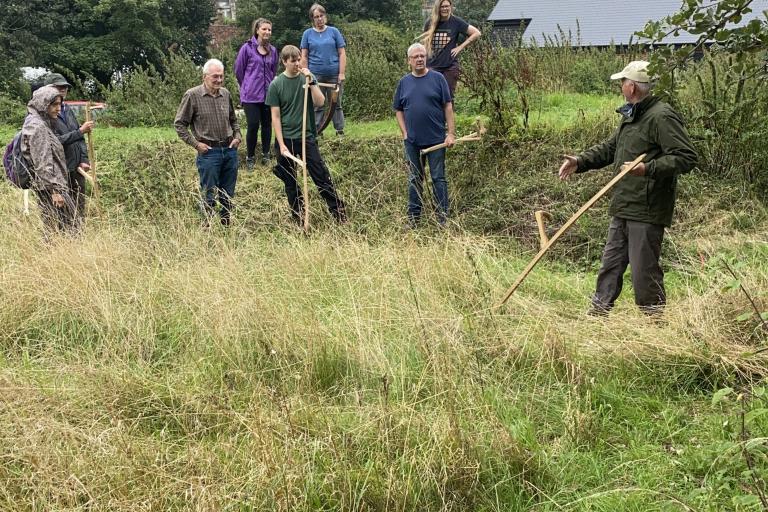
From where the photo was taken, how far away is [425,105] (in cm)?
666

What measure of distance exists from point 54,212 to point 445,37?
4.48m

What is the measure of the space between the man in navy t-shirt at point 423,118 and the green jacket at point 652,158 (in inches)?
91.0

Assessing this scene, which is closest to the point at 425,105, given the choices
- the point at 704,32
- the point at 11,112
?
the point at 704,32

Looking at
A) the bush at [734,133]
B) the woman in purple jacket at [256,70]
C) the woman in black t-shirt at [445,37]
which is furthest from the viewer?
the woman in purple jacket at [256,70]

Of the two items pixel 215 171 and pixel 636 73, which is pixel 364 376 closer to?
pixel 636 73

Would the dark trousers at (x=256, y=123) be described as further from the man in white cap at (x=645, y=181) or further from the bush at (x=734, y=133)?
the man in white cap at (x=645, y=181)

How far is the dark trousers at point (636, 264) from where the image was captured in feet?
14.4

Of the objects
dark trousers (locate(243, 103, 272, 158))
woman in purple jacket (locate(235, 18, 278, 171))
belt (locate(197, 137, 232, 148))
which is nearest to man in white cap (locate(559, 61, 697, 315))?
belt (locate(197, 137, 232, 148))

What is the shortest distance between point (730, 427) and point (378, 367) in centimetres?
165

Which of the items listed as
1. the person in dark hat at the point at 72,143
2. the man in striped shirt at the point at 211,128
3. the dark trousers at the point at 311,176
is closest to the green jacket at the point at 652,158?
the dark trousers at the point at 311,176

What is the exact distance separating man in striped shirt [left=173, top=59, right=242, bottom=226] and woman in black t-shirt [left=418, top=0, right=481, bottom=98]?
250 cm

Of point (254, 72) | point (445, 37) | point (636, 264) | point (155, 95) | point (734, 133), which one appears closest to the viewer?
point (636, 264)

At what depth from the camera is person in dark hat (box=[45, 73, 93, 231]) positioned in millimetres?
6203

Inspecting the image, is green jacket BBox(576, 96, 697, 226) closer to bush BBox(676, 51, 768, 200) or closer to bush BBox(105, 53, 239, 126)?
bush BBox(676, 51, 768, 200)
